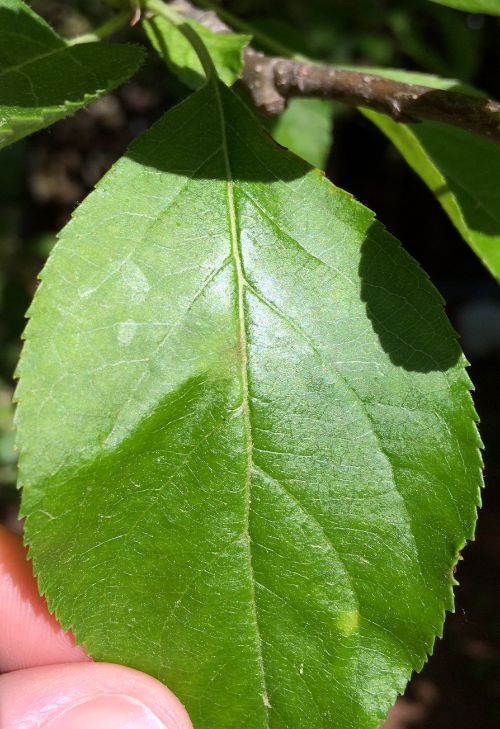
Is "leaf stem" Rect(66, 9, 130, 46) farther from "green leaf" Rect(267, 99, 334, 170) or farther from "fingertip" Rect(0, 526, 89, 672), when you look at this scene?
"fingertip" Rect(0, 526, 89, 672)

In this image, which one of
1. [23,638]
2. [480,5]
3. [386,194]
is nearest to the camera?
[480,5]

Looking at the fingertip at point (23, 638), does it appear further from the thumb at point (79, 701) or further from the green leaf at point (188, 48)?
the green leaf at point (188, 48)

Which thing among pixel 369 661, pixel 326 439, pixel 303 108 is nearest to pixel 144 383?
pixel 326 439

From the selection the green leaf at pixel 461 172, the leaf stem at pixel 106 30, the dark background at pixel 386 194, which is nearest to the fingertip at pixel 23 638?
the dark background at pixel 386 194

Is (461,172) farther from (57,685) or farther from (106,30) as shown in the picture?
(57,685)

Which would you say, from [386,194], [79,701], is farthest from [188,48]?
[386,194]

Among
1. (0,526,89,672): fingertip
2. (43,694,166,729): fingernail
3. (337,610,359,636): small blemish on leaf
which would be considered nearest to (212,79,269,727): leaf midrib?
(337,610,359,636): small blemish on leaf

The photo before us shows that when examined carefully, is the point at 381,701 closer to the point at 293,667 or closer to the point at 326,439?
the point at 293,667
